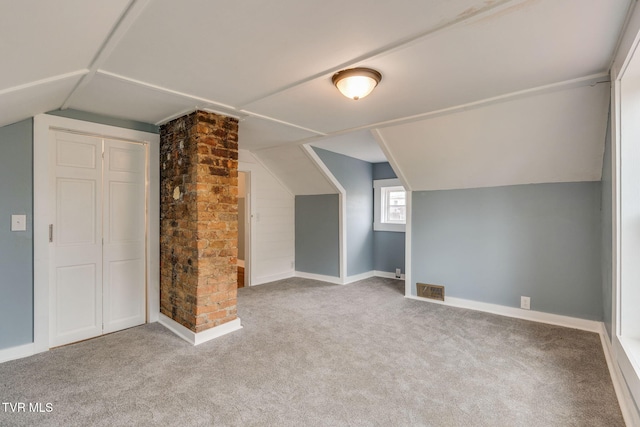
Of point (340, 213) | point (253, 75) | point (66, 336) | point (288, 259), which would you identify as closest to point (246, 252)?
point (288, 259)

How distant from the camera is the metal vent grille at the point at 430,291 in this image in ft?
13.0

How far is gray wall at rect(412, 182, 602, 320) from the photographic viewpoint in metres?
3.11

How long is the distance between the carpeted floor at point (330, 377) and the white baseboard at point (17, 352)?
0.31 ft

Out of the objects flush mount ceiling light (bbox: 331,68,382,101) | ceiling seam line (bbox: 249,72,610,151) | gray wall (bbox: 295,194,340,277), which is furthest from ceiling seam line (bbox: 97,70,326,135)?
gray wall (bbox: 295,194,340,277)

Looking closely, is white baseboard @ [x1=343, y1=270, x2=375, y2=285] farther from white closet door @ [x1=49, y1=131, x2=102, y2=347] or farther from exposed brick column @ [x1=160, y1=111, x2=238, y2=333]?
white closet door @ [x1=49, y1=131, x2=102, y2=347]

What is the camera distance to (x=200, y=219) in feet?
9.18

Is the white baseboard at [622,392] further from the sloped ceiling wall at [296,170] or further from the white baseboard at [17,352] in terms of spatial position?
the white baseboard at [17,352]

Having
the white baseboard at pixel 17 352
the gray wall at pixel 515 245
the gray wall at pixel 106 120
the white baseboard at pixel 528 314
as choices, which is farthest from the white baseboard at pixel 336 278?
the white baseboard at pixel 17 352

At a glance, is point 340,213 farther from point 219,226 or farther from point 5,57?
point 5,57

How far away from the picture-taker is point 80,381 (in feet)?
7.15

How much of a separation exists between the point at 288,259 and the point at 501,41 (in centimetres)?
446

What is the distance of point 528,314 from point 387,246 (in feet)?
8.01

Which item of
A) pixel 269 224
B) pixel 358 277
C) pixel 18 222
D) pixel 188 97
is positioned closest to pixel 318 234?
pixel 269 224

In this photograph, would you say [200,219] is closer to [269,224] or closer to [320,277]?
[269,224]
